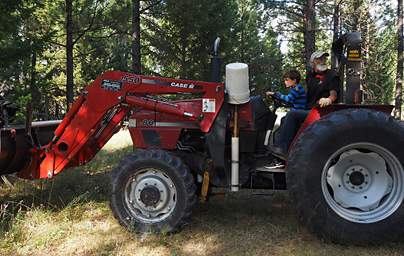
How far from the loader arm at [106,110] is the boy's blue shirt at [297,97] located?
Answer: 836mm

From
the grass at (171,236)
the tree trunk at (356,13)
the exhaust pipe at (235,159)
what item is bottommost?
the grass at (171,236)

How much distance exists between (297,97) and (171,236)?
215 centimetres

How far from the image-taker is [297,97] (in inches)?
200

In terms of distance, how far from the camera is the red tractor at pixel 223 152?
14.0ft

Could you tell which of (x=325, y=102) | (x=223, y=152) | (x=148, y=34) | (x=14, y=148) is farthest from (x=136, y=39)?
(x=325, y=102)

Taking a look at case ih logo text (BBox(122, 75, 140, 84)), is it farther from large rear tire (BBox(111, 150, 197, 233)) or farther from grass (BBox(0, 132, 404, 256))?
grass (BBox(0, 132, 404, 256))

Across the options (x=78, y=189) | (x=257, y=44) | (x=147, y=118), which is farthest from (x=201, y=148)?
(x=257, y=44)

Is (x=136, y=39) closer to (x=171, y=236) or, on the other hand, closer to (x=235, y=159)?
(x=235, y=159)

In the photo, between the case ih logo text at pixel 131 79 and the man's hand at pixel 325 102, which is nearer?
the man's hand at pixel 325 102

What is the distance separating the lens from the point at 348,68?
472 centimetres

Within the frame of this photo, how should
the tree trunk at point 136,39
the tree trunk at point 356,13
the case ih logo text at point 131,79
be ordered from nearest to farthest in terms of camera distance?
1. the case ih logo text at point 131,79
2. the tree trunk at point 136,39
3. the tree trunk at point 356,13

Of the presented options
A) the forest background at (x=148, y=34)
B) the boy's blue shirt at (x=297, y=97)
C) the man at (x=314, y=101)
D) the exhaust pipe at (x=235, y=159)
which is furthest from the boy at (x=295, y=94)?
the forest background at (x=148, y=34)

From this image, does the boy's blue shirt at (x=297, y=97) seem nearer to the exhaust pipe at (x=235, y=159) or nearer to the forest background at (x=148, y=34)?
the exhaust pipe at (x=235, y=159)

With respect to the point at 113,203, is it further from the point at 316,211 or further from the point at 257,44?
the point at 257,44
